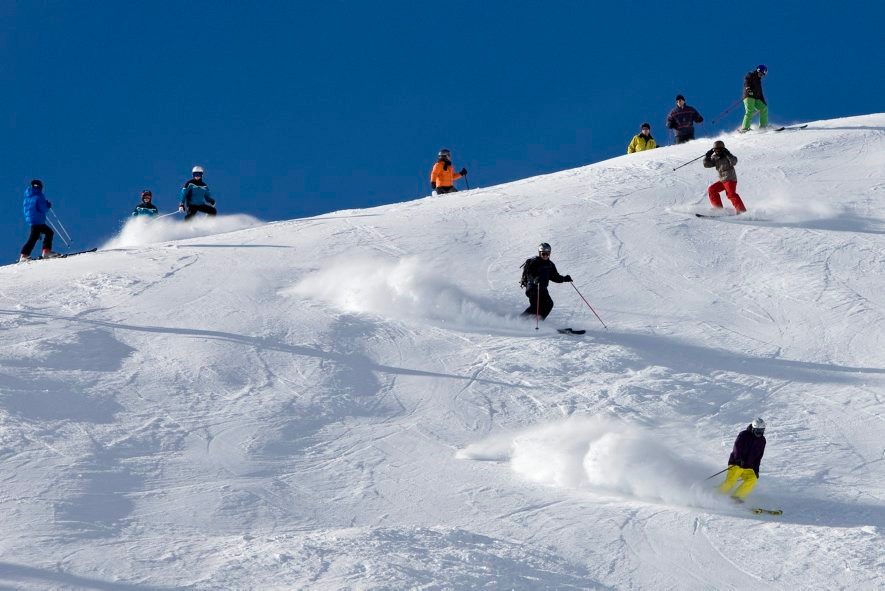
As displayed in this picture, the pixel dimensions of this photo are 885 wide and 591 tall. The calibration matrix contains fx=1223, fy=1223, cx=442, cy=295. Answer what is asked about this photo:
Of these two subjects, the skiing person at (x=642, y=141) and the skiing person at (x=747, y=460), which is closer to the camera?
the skiing person at (x=747, y=460)

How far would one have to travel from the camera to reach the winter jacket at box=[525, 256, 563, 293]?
16.7 meters

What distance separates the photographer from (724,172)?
2152cm

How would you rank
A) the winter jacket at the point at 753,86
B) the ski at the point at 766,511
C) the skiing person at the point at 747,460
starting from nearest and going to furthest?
the ski at the point at 766,511 < the skiing person at the point at 747,460 < the winter jacket at the point at 753,86

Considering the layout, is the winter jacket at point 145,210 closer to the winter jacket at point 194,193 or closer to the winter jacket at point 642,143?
the winter jacket at point 194,193

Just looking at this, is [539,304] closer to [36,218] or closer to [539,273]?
[539,273]

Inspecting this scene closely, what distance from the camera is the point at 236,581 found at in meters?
9.68

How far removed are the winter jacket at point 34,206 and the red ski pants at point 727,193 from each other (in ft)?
38.1

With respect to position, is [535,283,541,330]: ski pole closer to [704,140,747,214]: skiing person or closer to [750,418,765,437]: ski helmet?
[750,418,765,437]: ski helmet

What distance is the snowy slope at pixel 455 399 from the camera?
10453 millimetres

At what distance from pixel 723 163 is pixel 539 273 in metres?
6.26

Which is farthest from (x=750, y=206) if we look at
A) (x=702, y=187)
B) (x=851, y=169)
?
(x=851, y=169)

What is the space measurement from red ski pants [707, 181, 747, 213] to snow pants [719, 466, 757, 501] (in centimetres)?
1045

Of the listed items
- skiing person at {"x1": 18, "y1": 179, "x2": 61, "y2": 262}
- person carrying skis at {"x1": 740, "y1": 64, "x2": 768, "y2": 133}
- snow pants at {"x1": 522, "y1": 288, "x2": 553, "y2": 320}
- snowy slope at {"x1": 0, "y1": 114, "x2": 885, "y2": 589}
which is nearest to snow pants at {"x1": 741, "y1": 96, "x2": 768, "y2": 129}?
person carrying skis at {"x1": 740, "y1": 64, "x2": 768, "y2": 133}

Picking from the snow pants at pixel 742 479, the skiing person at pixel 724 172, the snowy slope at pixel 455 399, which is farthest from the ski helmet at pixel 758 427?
the skiing person at pixel 724 172
